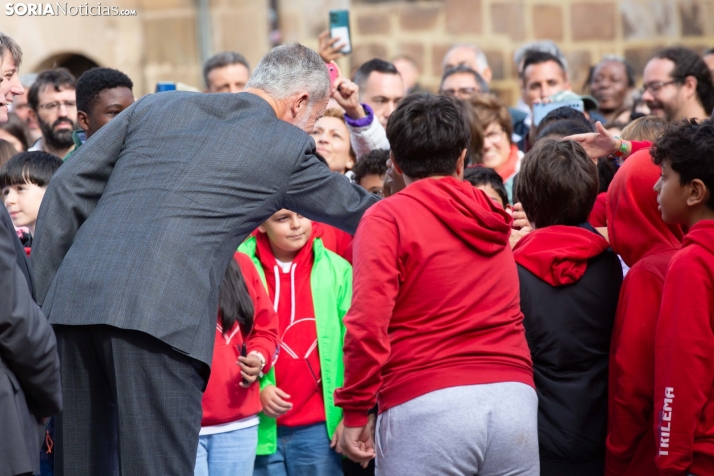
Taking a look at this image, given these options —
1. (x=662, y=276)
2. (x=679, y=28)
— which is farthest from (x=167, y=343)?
(x=679, y=28)

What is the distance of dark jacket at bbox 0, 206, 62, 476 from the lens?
2516 millimetres

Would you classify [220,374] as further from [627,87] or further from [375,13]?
[375,13]

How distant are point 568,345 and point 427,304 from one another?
63 cm

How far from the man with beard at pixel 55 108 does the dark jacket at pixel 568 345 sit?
3424 mm

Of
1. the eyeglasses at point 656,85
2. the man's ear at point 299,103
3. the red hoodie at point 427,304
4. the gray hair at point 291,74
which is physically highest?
the gray hair at point 291,74

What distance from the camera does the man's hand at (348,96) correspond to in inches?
187

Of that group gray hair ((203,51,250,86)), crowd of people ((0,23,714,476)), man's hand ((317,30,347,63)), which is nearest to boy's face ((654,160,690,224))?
crowd of people ((0,23,714,476))

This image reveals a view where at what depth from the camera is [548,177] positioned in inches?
133

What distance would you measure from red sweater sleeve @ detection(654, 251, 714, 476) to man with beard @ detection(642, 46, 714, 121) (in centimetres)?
301

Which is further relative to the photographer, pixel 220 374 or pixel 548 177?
pixel 220 374

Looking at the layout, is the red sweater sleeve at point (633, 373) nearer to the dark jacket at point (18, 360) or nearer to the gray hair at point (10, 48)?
the dark jacket at point (18, 360)

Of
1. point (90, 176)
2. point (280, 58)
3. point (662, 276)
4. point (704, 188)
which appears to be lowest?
point (662, 276)

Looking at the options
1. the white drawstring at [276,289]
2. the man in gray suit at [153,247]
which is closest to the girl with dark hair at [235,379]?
the white drawstring at [276,289]

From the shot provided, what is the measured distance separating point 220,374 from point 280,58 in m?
1.31
